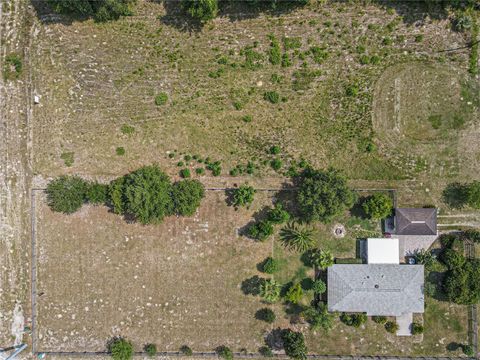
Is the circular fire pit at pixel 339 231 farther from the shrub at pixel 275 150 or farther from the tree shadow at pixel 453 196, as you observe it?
the tree shadow at pixel 453 196

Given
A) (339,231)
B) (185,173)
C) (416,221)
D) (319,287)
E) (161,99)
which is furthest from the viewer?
(161,99)

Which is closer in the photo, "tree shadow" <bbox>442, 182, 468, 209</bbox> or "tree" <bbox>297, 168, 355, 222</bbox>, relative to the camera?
"tree" <bbox>297, 168, 355, 222</bbox>

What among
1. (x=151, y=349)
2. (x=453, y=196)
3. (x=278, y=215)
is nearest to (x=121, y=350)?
(x=151, y=349)

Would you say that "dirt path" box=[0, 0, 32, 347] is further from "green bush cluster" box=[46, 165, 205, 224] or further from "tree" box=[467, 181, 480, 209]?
"tree" box=[467, 181, 480, 209]

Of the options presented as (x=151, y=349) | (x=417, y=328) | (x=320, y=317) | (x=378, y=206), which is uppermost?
(x=378, y=206)

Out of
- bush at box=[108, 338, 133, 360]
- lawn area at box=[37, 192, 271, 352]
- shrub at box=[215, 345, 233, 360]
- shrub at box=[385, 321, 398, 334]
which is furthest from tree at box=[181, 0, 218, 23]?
shrub at box=[385, 321, 398, 334]

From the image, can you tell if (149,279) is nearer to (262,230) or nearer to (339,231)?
(262,230)
